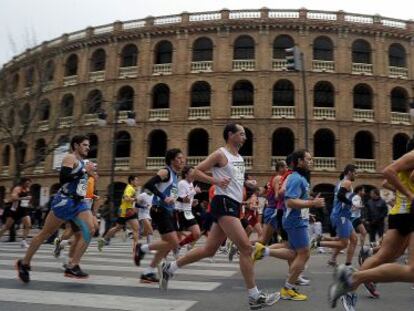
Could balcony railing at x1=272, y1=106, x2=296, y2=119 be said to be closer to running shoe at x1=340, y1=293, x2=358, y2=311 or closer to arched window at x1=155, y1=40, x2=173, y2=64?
arched window at x1=155, y1=40, x2=173, y2=64

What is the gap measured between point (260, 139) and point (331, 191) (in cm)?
597

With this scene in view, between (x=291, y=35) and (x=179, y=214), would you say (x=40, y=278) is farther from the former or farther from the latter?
(x=291, y=35)

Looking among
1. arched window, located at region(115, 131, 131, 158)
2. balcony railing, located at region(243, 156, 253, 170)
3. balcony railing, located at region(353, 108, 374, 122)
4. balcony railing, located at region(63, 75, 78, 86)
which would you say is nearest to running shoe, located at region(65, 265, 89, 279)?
balcony railing, located at region(243, 156, 253, 170)

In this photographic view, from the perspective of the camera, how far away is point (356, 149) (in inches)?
1216

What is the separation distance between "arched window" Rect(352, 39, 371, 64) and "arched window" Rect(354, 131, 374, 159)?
530 cm

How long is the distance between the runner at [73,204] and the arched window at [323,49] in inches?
1069

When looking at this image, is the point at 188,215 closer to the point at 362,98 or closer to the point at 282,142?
the point at 282,142

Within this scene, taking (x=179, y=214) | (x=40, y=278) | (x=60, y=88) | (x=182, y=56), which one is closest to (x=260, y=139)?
(x=182, y=56)

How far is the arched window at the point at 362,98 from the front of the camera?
31.3 meters

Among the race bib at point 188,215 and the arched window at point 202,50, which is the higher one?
the arched window at point 202,50

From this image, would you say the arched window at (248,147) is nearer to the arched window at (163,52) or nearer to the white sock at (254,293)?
the arched window at (163,52)

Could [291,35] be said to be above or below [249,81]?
above

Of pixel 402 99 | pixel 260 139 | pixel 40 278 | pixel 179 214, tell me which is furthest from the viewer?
pixel 402 99

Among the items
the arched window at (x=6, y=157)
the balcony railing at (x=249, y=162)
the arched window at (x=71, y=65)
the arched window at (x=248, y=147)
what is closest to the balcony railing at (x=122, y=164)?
the arched window at (x=248, y=147)
